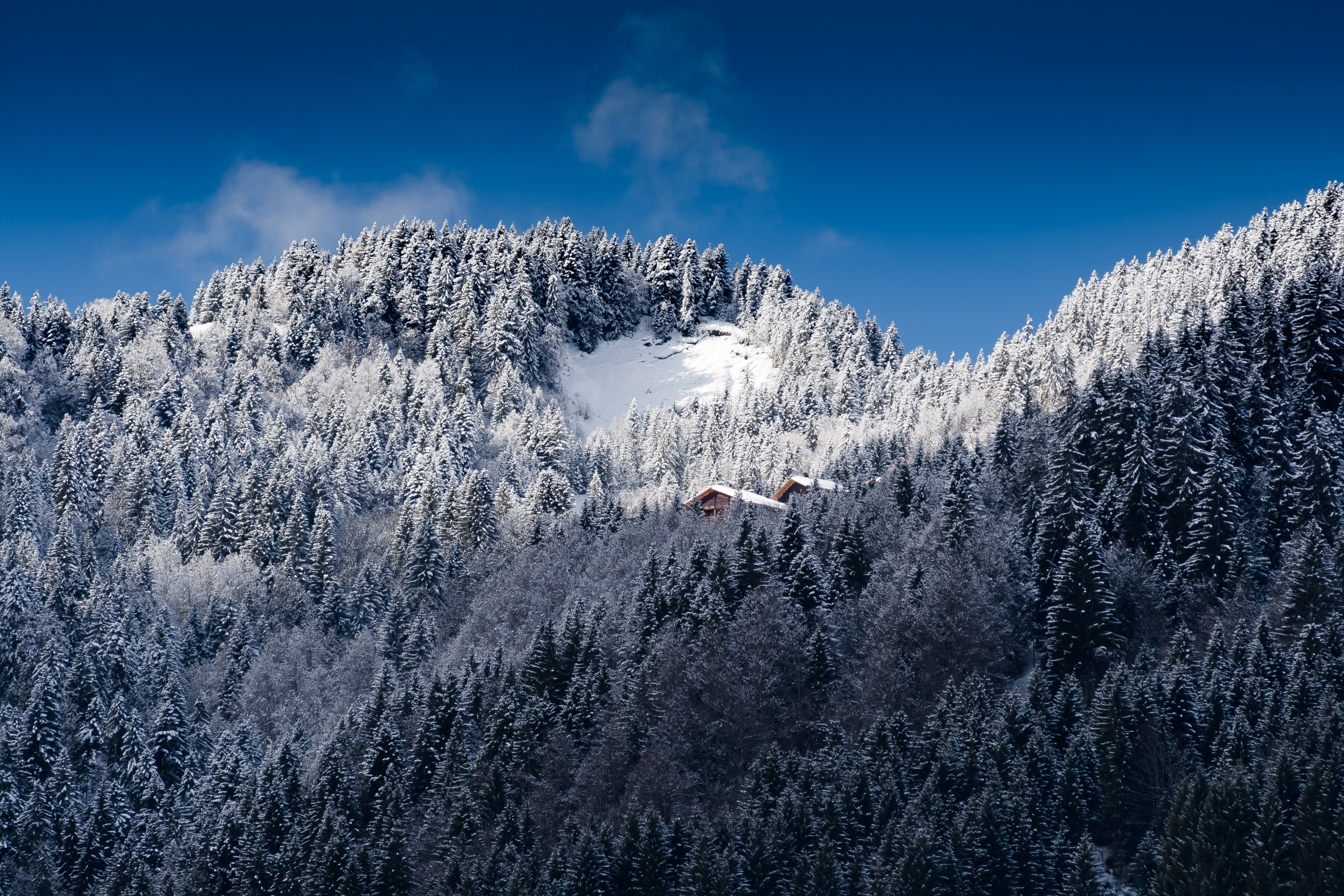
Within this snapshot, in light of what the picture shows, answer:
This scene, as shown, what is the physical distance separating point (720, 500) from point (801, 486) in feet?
24.6

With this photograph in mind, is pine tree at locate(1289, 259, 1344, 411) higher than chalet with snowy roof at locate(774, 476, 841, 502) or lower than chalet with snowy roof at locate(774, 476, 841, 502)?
higher

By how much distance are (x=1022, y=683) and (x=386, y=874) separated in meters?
33.6

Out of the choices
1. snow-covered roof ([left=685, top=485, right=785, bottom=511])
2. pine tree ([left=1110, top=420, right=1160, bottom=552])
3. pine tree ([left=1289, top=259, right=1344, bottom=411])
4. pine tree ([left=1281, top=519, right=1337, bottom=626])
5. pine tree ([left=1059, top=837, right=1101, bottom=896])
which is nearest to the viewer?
pine tree ([left=1059, top=837, right=1101, bottom=896])

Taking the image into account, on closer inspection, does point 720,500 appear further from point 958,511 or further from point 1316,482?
point 1316,482

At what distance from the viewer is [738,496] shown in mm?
86312

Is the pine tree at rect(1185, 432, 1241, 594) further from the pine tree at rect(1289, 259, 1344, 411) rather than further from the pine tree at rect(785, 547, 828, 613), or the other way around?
the pine tree at rect(785, 547, 828, 613)

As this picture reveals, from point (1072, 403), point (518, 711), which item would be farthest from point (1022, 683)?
point (1072, 403)

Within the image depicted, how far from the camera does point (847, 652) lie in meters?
53.9

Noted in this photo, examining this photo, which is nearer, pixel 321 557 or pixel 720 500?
pixel 720 500

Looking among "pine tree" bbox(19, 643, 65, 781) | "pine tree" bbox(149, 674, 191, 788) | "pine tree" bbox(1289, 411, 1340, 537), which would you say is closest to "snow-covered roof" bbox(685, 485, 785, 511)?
"pine tree" bbox(1289, 411, 1340, 537)

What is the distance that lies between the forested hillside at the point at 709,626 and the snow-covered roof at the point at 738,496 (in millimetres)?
3524

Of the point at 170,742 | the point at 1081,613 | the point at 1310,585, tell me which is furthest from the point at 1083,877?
the point at 170,742

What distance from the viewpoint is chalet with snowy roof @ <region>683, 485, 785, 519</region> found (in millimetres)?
86188

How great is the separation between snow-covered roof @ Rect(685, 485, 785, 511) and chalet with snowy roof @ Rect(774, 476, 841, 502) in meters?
1.12
